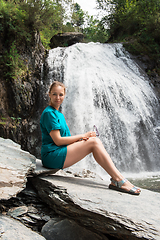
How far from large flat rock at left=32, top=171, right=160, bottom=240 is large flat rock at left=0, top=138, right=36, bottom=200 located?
296 mm

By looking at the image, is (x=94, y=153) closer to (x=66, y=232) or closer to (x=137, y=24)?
(x=66, y=232)

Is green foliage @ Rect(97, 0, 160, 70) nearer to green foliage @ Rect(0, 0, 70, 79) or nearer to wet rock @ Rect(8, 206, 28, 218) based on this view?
green foliage @ Rect(0, 0, 70, 79)

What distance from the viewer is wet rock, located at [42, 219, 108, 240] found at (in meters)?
1.91

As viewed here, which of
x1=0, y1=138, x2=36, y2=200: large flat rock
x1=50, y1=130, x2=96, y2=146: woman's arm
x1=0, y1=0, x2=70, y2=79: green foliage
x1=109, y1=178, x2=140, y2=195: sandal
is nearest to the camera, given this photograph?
x1=0, y1=138, x2=36, y2=200: large flat rock

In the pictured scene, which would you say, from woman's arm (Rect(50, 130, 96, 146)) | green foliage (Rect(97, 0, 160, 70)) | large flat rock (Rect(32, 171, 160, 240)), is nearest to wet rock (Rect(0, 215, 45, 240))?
large flat rock (Rect(32, 171, 160, 240))

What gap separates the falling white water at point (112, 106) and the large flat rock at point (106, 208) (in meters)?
3.86

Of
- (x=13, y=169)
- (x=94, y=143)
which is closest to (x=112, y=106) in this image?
(x=94, y=143)

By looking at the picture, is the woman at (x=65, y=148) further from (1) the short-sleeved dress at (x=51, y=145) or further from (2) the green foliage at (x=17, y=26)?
(2) the green foliage at (x=17, y=26)

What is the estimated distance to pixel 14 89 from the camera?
23.4 feet

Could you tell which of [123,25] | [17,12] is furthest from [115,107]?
[123,25]

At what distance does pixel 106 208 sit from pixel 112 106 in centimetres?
585

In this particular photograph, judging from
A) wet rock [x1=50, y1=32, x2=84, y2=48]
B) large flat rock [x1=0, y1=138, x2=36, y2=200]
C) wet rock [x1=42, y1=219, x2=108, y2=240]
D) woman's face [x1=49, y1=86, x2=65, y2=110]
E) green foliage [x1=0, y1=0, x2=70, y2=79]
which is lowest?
wet rock [x1=42, y1=219, x2=108, y2=240]

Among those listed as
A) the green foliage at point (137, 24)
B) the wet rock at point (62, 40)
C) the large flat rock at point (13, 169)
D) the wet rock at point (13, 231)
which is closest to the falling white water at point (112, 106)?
the green foliage at point (137, 24)

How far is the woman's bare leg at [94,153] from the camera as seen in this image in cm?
232
